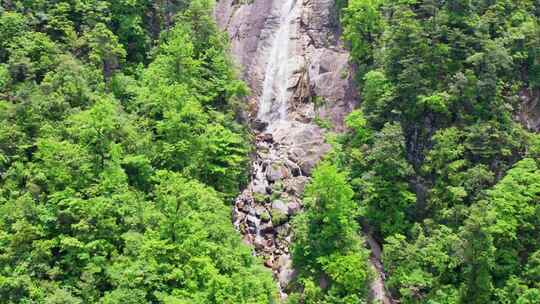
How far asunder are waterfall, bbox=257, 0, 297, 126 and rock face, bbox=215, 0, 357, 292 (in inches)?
3.8

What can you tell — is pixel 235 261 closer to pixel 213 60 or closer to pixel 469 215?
pixel 469 215

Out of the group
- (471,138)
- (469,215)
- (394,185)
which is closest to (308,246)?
(394,185)

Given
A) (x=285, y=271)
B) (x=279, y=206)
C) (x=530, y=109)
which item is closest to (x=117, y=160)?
(x=279, y=206)

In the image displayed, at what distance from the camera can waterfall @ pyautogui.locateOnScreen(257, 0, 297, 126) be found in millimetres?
54500

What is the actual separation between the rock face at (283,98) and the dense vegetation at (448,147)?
3342mm

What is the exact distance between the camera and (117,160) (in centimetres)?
4038

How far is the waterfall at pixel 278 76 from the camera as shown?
54.5 m

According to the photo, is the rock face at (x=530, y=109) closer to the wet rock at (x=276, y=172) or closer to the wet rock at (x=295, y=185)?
the wet rock at (x=295, y=185)

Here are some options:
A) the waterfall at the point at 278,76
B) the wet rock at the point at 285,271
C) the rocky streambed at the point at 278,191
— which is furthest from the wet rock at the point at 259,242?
the waterfall at the point at 278,76

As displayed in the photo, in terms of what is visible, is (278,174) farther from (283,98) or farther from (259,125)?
(283,98)

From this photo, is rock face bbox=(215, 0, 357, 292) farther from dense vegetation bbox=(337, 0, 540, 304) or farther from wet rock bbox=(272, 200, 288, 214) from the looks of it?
dense vegetation bbox=(337, 0, 540, 304)

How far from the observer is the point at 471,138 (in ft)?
142

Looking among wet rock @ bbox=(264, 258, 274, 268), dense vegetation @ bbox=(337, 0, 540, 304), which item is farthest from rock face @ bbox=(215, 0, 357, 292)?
dense vegetation @ bbox=(337, 0, 540, 304)

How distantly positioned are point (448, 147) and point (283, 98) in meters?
A: 17.0
